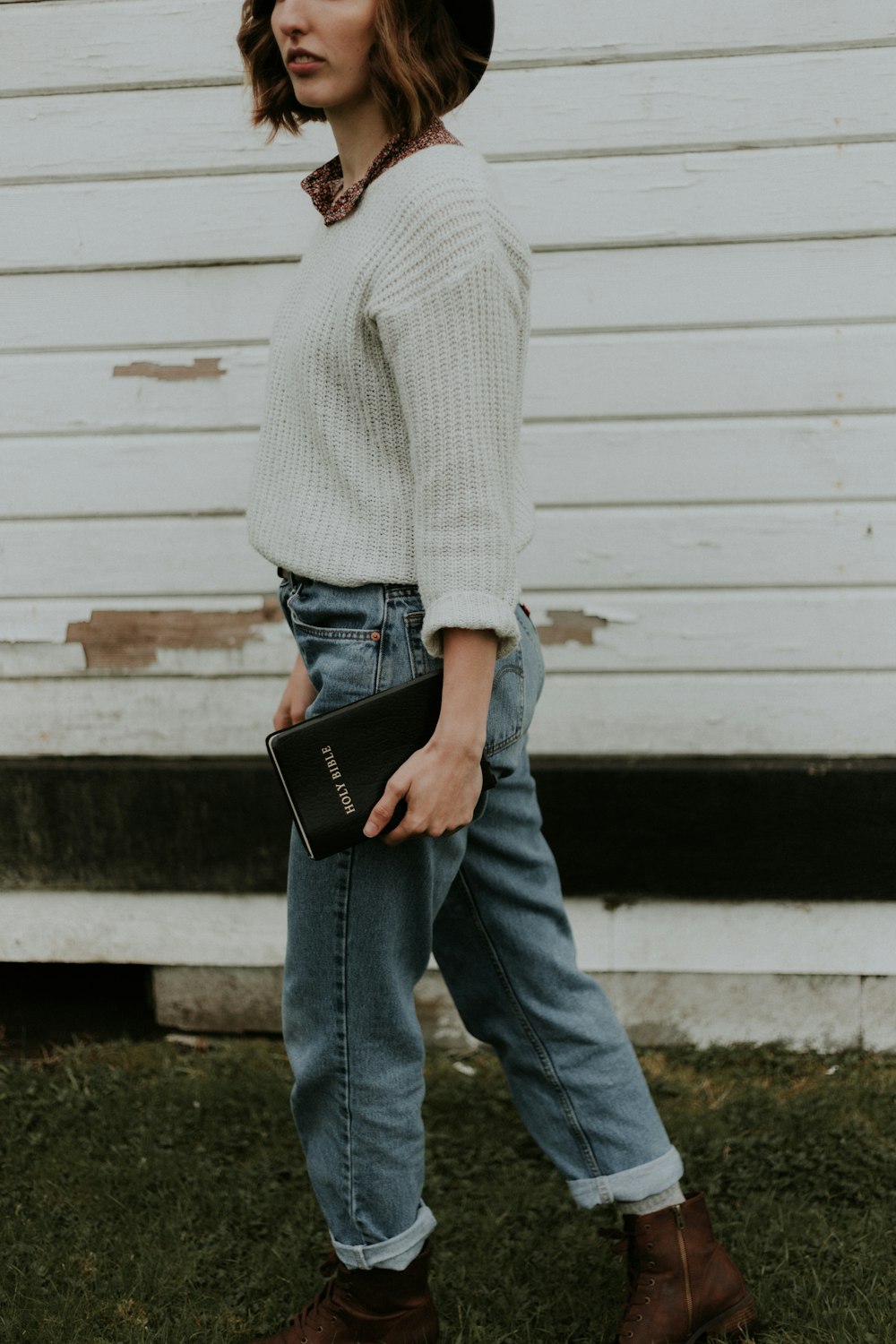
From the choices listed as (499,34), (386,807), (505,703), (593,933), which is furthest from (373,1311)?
(499,34)

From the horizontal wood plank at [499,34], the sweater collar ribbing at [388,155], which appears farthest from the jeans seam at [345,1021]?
the horizontal wood plank at [499,34]

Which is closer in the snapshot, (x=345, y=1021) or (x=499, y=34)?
(x=345, y=1021)

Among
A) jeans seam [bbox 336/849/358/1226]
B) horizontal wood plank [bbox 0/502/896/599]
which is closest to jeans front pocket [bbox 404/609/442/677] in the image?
jeans seam [bbox 336/849/358/1226]

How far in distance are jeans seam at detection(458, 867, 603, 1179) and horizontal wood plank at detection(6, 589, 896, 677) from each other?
105 centimetres

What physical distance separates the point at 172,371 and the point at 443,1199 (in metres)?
1.93

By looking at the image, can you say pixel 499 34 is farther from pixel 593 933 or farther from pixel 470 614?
pixel 593 933

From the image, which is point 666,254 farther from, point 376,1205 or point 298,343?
point 376,1205

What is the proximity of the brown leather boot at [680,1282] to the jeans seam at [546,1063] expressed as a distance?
4.7 inches

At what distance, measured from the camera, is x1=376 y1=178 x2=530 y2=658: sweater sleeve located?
1558 millimetres

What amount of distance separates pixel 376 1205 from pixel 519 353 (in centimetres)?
127

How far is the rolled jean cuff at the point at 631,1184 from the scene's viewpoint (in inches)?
80.4

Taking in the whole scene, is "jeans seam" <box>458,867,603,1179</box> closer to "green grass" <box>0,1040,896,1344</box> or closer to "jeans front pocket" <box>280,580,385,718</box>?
"green grass" <box>0,1040,896,1344</box>

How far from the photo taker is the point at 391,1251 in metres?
1.93

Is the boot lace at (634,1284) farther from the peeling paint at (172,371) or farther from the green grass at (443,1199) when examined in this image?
the peeling paint at (172,371)
